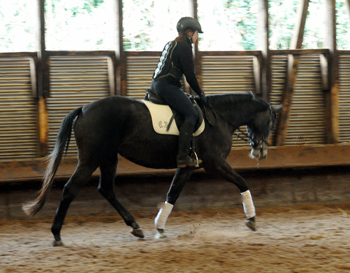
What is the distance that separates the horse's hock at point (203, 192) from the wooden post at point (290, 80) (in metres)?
0.75

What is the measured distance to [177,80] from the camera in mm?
5242

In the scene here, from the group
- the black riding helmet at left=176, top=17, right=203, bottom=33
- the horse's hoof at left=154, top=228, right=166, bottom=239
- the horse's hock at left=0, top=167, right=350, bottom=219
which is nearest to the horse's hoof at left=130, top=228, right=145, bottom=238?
the horse's hoof at left=154, top=228, right=166, bottom=239

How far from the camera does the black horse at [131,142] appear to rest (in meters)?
4.90

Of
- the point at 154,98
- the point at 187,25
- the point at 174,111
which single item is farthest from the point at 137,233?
the point at 187,25

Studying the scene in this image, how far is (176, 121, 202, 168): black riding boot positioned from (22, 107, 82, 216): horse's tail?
1.23 metres

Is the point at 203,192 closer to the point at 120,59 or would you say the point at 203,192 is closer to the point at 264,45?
the point at 120,59

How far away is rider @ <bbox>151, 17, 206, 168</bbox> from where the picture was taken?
507 centimetres

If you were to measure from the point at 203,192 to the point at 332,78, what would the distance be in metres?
3.12

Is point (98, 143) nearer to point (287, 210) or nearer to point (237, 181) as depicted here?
point (237, 181)

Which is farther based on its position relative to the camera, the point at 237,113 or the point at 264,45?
the point at 264,45

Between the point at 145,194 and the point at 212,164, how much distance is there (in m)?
1.81

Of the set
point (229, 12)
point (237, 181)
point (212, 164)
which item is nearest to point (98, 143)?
point (212, 164)

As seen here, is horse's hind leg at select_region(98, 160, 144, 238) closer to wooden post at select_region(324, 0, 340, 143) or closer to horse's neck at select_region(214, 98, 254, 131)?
horse's neck at select_region(214, 98, 254, 131)

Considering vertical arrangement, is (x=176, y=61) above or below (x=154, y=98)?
above
